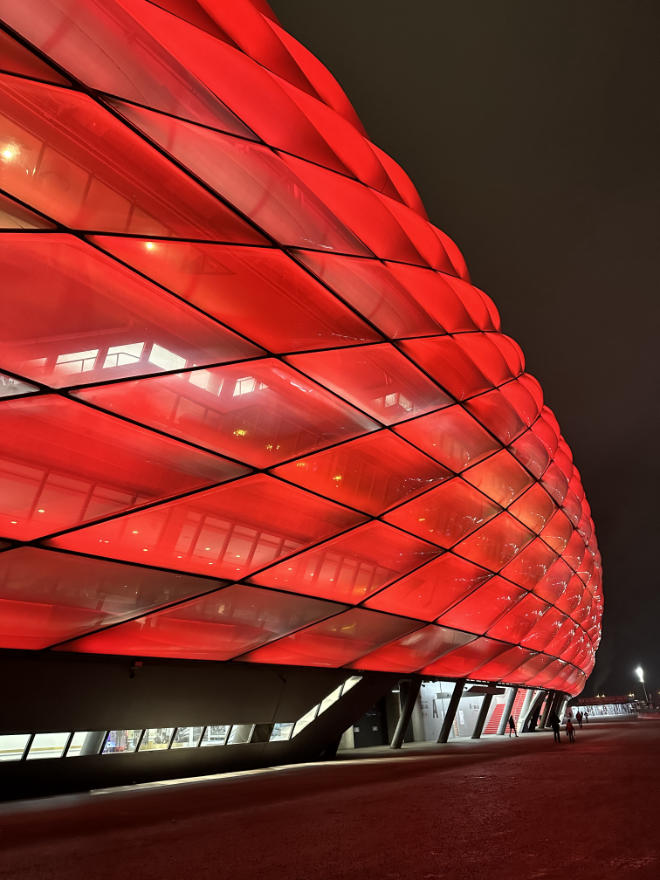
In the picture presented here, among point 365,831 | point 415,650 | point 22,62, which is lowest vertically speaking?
point 365,831

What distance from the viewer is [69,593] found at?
419 inches

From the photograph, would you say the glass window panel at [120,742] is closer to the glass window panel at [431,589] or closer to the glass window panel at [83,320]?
the glass window panel at [431,589]

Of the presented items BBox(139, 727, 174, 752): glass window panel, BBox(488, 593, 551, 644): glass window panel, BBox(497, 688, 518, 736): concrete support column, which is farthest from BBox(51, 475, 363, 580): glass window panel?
BBox(497, 688, 518, 736): concrete support column

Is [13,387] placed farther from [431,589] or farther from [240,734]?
[240,734]

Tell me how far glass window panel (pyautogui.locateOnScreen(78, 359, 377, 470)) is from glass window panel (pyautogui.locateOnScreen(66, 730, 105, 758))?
8.22 meters

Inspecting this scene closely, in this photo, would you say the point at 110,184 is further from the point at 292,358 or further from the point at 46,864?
the point at 46,864

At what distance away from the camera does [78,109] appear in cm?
730

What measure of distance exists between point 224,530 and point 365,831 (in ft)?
21.4

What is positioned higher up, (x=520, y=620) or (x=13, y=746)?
(x=520, y=620)

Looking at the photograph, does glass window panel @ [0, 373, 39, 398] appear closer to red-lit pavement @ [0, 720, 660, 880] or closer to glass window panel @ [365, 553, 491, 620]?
red-lit pavement @ [0, 720, 660, 880]

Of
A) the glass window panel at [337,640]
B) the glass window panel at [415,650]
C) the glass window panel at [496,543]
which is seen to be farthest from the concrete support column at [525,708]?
the glass window panel at [337,640]

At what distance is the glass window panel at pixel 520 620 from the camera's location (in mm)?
21850

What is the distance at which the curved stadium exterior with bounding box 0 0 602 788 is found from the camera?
7.68m

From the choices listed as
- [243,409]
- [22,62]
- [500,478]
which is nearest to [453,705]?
[500,478]
